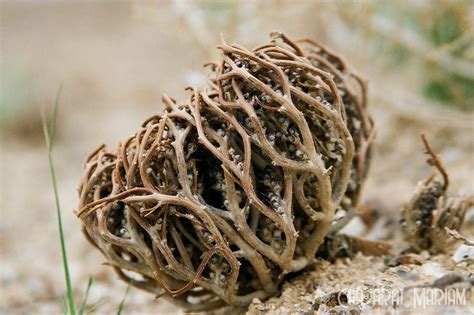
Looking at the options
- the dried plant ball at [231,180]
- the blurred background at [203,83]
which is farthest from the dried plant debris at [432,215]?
the blurred background at [203,83]

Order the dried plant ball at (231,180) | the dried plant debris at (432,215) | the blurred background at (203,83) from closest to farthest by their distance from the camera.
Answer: the dried plant ball at (231,180), the dried plant debris at (432,215), the blurred background at (203,83)

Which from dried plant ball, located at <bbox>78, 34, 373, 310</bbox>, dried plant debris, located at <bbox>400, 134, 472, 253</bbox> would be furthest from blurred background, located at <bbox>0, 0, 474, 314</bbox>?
dried plant debris, located at <bbox>400, 134, 472, 253</bbox>

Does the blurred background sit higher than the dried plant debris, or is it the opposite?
the blurred background

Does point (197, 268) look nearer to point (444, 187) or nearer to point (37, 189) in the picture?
point (444, 187)

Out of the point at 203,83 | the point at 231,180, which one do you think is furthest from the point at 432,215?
the point at 203,83

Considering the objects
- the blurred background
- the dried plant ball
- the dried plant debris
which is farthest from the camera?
the blurred background

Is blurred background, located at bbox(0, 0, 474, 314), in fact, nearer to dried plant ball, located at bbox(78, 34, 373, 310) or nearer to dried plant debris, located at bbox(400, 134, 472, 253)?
dried plant ball, located at bbox(78, 34, 373, 310)

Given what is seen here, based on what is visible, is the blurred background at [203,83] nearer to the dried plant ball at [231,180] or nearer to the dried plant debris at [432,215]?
the dried plant ball at [231,180]

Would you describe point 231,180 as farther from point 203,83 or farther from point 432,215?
point 203,83
